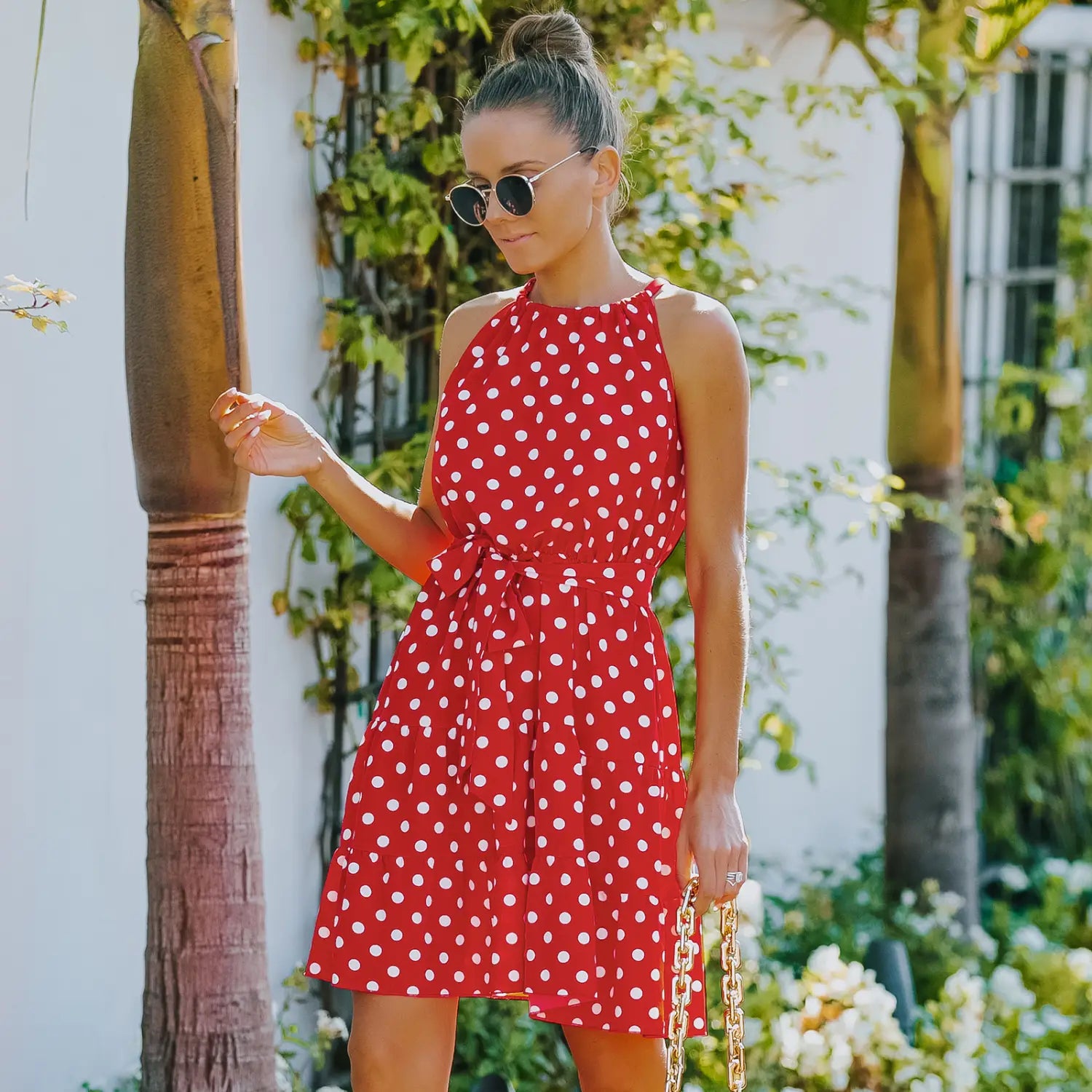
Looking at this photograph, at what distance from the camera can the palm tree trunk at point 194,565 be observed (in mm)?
2344

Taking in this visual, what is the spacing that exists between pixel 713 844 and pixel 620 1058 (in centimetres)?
37

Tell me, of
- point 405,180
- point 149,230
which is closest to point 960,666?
point 405,180

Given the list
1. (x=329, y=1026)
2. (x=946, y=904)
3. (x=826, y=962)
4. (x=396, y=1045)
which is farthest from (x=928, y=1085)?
(x=396, y=1045)

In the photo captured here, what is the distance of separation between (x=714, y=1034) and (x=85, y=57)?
97.9 inches

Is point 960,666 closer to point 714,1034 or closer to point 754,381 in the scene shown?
point 754,381

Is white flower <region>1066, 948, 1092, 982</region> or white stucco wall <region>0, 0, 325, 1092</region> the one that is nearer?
white stucco wall <region>0, 0, 325, 1092</region>

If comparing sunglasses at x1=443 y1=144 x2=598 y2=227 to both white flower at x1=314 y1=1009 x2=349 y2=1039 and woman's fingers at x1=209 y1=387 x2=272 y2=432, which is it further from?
white flower at x1=314 y1=1009 x2=349 y2=1039

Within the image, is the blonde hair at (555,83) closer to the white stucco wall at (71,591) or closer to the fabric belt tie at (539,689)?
the fabric belt tie at (539,689)

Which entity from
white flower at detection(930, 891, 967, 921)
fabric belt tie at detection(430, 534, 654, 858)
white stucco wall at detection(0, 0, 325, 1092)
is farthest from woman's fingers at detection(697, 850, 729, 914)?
white flower at detection(930, 891, 967, 921)

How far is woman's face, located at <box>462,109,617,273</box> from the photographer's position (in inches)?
85.9

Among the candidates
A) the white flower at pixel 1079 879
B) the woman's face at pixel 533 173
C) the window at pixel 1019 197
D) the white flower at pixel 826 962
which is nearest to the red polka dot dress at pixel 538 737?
the woman's face at pixel 533 173

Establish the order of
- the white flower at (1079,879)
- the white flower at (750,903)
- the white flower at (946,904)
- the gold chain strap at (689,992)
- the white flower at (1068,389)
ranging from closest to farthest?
the gold chain strap at (689,992)
the white flower at (750,903)
the white flower at (946,904)
the white flower at (1079,879)
the white flower at (1068,389)

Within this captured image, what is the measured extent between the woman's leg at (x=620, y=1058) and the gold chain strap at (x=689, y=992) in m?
0.07

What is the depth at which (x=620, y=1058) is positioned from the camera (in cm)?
228
